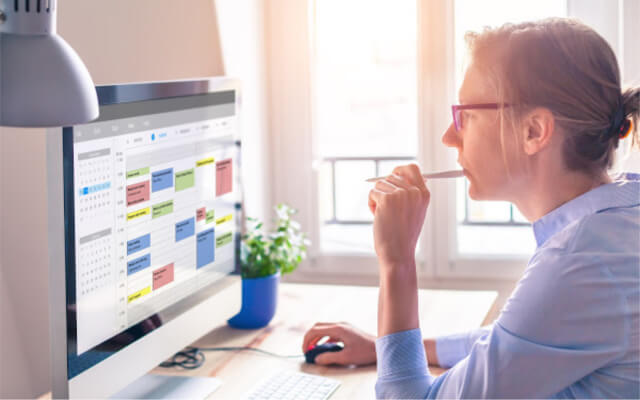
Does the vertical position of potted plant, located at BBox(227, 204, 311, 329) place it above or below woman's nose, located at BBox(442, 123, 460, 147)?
below

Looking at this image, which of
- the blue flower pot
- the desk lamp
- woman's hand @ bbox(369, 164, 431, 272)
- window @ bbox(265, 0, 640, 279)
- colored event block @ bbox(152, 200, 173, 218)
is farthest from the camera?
window @ bbox(265, 0, 640, 279)

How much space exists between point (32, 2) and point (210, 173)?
0.68 m

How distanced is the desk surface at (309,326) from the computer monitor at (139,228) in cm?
9

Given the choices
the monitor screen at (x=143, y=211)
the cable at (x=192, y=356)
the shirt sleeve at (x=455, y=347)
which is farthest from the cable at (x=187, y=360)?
the shirt sleeve at (x=455, y=347)

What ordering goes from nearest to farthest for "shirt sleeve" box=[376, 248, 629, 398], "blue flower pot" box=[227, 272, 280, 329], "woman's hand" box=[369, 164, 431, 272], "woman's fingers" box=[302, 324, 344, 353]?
1. "shirt sleeve" box=[376, 248, 629, 398]
2. "woman's hand" box=[369, 164, 431, 272]
3. "woman's fingers" box=[302, 324, 344, 353]
4. "blue flower pot" box=[227, 272, 280, 329]

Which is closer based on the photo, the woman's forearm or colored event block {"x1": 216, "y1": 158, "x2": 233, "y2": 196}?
the woman's forearm

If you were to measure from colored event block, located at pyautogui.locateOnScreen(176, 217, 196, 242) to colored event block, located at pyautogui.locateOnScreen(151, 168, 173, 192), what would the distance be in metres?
0.09

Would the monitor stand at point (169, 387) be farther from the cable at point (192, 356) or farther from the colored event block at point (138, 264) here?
the colored event block at point (138, 264)

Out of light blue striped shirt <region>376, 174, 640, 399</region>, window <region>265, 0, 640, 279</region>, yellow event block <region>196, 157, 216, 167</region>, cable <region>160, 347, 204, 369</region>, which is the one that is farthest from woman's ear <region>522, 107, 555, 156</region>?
window <region>265, 0, 640, 279</region>

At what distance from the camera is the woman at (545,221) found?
3.06 feet

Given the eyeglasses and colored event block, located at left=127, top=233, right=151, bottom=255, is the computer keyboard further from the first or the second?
the eyeglasses

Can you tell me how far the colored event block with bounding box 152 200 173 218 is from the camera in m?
1.28

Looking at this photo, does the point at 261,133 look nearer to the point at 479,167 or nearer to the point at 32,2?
the point at 479,167

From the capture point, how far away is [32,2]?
2.71 feet
